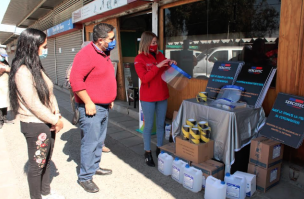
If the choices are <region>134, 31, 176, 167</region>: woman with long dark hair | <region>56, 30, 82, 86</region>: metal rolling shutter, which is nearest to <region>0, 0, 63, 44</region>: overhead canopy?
<region>56, 30, 82, 86</region>: metal rolling shutter

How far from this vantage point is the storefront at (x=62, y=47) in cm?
996

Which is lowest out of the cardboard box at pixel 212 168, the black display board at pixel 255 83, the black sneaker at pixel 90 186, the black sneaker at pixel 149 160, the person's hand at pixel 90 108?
the black sneaker at pixel 90 186

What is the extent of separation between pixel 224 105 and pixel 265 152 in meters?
0.71

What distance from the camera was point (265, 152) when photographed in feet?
9.18

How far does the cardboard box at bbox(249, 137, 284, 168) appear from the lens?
279 centimetres

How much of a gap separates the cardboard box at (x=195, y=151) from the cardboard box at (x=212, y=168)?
60 mm

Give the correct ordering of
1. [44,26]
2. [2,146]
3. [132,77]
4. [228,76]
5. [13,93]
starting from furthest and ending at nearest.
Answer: [44,26]
[132,77]
[2,146]
[228,76]
[13,93]

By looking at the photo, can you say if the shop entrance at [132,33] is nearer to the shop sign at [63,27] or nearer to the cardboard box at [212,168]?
the shop sign at [63,27]

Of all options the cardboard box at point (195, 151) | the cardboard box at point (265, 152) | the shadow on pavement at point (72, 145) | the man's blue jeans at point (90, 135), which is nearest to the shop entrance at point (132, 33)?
the shadow on pavement at point (72, 145)

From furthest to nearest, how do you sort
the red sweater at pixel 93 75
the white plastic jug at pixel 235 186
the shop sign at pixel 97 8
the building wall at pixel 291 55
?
the shop sign at pixel 97 8 → the building wall at pixel 291 55 → the white plastic jug at pixel 235 186 → the red sweater at pixel 93 75

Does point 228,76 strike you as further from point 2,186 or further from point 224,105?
point 2,186

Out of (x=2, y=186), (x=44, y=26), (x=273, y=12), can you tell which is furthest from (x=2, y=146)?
(x=44, y=26)

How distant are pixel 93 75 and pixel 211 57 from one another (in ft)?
8.27

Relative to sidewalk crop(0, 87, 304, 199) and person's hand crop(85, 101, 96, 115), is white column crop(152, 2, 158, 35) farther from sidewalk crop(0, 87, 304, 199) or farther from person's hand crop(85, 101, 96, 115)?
person's hand crop(85, 101, 96, 115)
